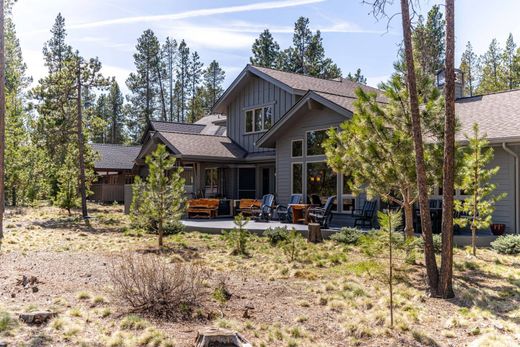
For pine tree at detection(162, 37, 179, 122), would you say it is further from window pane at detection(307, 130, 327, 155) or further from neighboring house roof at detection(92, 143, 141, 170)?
window pane at detection(307, 130, 327, 155)

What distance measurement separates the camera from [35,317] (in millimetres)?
4996

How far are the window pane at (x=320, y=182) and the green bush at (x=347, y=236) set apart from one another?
10.8 ft

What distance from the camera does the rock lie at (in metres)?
4.96

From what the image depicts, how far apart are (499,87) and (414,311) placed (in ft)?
105

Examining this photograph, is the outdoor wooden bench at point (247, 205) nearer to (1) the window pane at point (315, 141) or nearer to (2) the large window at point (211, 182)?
(2) the large window at point (211, 182)

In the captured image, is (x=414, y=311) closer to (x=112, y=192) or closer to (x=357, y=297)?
(x=357, y=297)

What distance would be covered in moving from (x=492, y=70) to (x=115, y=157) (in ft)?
101

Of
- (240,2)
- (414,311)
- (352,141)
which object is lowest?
(414,311)

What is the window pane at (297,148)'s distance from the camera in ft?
51.2

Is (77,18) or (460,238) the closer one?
(460,238)

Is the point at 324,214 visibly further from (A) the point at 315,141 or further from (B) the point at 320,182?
(A) the point at 315,141

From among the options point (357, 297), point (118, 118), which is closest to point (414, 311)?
point (357, 297)

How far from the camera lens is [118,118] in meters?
55.2

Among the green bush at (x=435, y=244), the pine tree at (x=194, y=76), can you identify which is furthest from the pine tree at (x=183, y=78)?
the green bush at (x=435, y=244)
